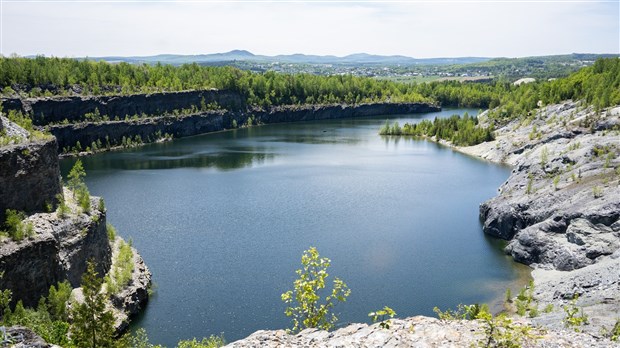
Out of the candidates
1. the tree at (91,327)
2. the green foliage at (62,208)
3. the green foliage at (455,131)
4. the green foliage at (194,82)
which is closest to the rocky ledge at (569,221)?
the tree at (91,327)

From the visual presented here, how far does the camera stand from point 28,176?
33.8 meters

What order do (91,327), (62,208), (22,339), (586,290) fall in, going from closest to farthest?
(22,339) < (91,327) < (586,290) < (62,208)

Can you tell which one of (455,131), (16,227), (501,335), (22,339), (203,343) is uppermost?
(501,335)

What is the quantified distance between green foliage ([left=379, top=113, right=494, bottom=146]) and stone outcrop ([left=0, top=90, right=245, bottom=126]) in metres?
45.8

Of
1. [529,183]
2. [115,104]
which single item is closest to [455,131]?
[529,183]

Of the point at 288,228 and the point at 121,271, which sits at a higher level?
the point at 121,271

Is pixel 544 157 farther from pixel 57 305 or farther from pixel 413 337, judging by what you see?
pixel 57 305

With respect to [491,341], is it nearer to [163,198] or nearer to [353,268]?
[353,268]

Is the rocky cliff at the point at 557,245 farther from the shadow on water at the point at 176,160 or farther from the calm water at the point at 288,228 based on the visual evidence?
the shadow on water at the point at 176,160

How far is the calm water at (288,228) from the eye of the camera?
37.2 meters

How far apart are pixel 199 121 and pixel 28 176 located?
94.1 metres

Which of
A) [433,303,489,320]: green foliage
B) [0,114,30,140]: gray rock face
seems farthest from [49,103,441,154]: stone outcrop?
[433,303,489,320]: green foliage

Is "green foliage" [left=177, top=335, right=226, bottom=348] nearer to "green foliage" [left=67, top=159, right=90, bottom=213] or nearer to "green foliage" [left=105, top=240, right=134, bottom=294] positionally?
"green foliage" [left=105, top=240, right=134, bottom=294]

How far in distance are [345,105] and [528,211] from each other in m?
114
